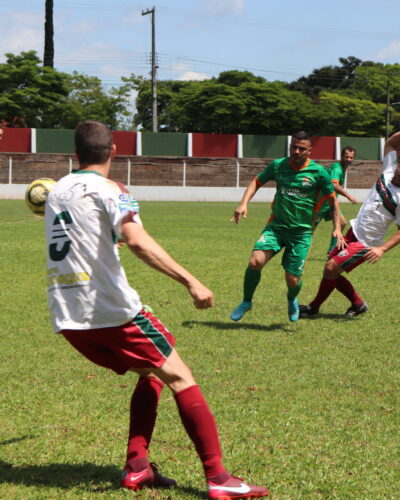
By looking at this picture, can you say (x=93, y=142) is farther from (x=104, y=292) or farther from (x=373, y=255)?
(x=373, y=255)

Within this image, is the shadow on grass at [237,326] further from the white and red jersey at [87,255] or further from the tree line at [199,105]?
the tree line at [199,105]

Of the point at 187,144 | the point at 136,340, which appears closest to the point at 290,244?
the point at 136,340

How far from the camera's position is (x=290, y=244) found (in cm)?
898

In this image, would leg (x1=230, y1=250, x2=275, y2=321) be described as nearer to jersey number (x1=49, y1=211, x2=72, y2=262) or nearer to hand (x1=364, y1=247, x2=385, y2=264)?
hand (x1=364, y1=247, x2=385, y2=264)

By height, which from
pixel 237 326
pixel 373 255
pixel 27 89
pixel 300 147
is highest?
pixel 27 89

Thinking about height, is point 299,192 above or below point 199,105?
below

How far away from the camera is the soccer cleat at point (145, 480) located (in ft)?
13.5

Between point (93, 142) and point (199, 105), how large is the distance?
6276cm

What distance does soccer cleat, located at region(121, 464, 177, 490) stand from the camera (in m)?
4.11

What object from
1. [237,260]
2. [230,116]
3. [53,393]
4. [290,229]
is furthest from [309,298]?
[230,116]

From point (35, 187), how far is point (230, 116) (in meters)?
59.7

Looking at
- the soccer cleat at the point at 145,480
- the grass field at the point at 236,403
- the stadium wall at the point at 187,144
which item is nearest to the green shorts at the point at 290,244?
the grass field at the point at 236,403

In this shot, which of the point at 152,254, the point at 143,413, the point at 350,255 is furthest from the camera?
the point at 350,255

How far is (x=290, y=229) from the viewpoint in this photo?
8.91m
